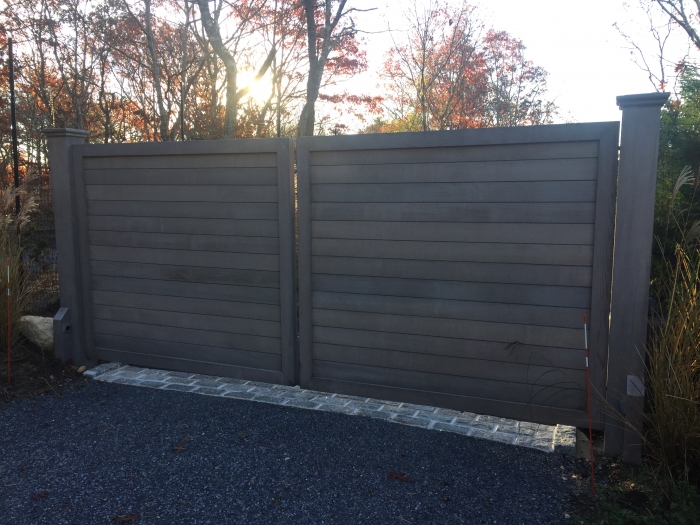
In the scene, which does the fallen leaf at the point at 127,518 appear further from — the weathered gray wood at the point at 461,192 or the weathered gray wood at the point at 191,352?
the weathered gray wood at the point at 461,192

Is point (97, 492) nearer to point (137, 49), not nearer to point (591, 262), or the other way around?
point (591, 262)

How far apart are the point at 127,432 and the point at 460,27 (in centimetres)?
933

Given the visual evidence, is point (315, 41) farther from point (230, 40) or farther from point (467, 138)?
point (467, 138)

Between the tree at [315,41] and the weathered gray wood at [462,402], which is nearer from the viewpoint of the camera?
the weathered gray wood at [462,402]

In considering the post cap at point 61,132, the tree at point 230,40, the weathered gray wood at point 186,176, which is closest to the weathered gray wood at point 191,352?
the weathered gray wood at point 186,176

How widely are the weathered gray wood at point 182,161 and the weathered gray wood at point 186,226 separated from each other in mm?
409

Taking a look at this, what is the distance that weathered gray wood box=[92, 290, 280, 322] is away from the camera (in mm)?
4090

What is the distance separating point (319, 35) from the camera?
8.98 meters

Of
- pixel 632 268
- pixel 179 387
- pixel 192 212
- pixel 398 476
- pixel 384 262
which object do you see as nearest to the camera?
pixel 398 476

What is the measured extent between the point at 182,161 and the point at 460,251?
2240 millimetres

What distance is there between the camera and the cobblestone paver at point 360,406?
321cm

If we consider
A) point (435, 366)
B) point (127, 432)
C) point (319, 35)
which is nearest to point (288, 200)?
point (435, 366)

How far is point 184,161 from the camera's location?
4.20 m

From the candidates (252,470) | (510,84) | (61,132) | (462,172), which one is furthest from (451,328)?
(510,84)
